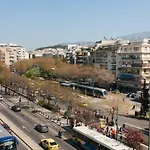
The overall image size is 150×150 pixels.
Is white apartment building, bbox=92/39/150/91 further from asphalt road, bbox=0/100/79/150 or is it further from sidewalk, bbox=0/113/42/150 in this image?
sidewalk, bbox=0/113/42/150

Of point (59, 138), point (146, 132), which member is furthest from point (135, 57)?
point (59, 138)

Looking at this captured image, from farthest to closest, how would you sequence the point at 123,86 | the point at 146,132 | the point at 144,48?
the point at 123,86
the point at 144,48
the point at 146,132

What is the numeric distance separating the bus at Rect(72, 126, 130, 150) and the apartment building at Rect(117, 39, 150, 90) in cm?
3941

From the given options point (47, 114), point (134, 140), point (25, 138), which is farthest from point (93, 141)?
point (47, 114)

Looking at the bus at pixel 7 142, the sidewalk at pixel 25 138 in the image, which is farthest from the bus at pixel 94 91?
the bus at pixel 7 142

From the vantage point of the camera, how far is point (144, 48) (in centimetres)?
6731

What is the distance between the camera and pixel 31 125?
118ft

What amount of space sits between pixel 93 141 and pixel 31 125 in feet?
43.5

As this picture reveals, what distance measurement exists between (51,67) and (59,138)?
67100mm

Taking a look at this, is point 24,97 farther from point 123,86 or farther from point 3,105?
point 123,86

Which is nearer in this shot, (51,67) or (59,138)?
(59,138)

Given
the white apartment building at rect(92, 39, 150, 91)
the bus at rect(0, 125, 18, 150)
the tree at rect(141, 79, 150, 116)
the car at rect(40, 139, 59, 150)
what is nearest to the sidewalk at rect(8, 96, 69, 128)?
the car at rect(40, 139, 59, 150)

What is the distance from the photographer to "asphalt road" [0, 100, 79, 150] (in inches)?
1137

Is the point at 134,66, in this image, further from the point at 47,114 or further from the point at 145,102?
the point at 47,114
